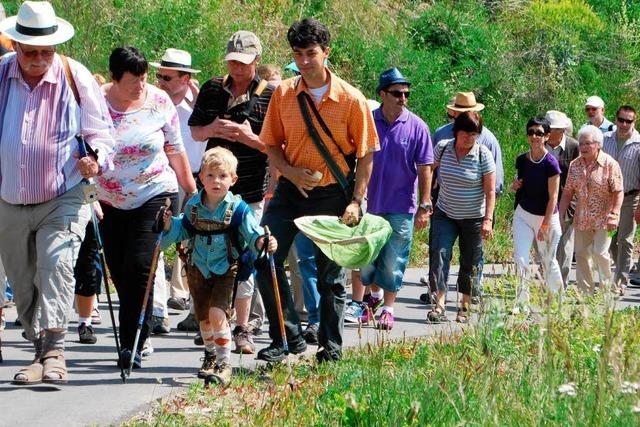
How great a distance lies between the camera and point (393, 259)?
11.4 meters

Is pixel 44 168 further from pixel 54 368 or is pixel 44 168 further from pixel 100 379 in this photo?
pixel 100 379

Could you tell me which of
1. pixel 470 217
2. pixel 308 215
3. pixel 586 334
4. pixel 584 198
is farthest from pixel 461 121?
pixel 586 334

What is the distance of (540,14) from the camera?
22.6 meters

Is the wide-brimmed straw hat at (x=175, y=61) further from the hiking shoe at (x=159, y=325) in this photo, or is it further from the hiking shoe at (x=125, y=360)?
the hiking shoe at (x=125, y=360)

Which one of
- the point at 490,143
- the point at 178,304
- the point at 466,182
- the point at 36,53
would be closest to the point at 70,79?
the point at 36,53

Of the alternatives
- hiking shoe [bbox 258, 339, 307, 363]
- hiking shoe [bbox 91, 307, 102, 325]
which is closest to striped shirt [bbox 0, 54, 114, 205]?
hiking shoe [bbox 258, 339, 307, 363]

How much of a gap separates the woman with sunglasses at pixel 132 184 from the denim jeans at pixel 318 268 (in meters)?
0.80

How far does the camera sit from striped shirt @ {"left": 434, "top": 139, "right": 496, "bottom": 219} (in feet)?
39.2

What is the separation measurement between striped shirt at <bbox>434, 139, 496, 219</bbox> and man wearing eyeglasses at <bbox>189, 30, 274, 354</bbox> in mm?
2206

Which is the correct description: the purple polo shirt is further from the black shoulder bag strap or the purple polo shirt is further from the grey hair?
the black shoulder bag strap

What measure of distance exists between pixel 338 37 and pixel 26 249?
12663mm

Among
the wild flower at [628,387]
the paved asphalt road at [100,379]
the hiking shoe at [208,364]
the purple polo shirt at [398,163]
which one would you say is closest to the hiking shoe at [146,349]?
the paved asphalt road at [100,379]

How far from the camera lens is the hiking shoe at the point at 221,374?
848cm

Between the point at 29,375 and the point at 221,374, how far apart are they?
115 cm
